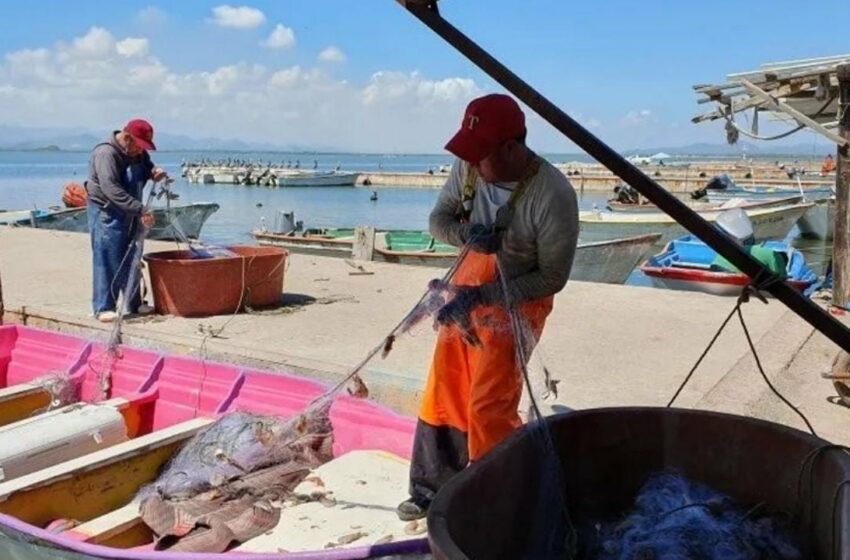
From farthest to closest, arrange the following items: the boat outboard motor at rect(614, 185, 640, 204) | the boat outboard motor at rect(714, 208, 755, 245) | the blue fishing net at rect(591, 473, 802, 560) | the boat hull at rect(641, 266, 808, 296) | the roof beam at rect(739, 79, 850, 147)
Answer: the boat outboard motor at rect(614, 185, 640, 204), the boat outboard motor at rect(714, 208, 755, 245), the boat hull at rect(641, 266, 808, 296), the roof beam at rect(739, 79, 850, 147), the blue fishing net at rect(591, 473, 802, 560)

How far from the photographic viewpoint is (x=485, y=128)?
3.04m

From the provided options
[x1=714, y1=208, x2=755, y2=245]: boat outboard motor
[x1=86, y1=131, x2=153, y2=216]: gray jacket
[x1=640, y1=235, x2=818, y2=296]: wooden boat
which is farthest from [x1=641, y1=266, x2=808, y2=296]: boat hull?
[x1=86, y1=131, x2=153, y2=216]: gray jacket

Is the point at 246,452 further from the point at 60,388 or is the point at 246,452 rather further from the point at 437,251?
the point at 437,251

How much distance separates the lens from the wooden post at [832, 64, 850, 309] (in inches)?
326

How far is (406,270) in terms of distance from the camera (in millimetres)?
10938

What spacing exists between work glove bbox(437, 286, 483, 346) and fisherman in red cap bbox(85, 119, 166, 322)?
463 cm

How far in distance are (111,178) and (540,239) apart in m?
5.07

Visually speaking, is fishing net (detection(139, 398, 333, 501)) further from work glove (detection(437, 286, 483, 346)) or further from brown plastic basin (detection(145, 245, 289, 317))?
brown plastic basin (detection(145, 245, 289, 317))

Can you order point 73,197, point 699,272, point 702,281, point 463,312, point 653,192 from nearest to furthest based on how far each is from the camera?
point 653,192, point 463,312, point 702,281, point 699,272, point 73,197

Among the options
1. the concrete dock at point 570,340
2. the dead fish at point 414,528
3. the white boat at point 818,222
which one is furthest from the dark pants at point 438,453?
the white boat at point 818,222

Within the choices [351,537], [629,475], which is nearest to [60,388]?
[351,537]

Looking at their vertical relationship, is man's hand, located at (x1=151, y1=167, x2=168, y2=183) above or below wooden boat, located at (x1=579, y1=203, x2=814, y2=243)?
above

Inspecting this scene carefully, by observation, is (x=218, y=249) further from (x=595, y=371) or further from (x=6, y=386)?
(x=595, y=371)

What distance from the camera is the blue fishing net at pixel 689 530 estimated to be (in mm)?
2498
